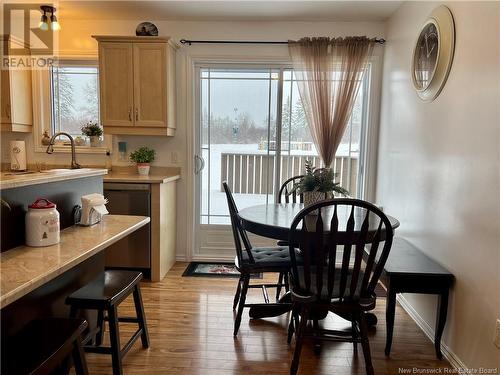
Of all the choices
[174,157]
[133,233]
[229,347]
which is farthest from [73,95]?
[229,347]

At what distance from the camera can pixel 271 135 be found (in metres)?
3.71

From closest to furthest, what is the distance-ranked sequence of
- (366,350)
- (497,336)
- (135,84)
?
(497,336)
(366,350)
(135,84)

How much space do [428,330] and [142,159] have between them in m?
2.79

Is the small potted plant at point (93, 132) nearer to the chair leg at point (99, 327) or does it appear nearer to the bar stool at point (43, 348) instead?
the chair leg at point (99, 327)

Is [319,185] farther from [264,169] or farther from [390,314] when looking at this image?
[264,169]

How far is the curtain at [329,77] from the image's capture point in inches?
135

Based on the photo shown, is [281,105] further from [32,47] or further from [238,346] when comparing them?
[32,47]

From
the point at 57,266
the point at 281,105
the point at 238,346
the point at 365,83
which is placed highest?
the point at 365,83

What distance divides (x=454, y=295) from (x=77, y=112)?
12.0ft

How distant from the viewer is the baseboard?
200 centimetres

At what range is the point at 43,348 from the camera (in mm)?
1258

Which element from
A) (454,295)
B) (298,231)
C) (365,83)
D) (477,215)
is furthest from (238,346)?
(365,83)

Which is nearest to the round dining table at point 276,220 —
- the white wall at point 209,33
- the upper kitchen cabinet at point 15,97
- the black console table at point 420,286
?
the black console table at point 420,286

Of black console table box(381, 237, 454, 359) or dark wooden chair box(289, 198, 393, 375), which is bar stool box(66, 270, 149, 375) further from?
black console table box(381, 237, 454, 359)
